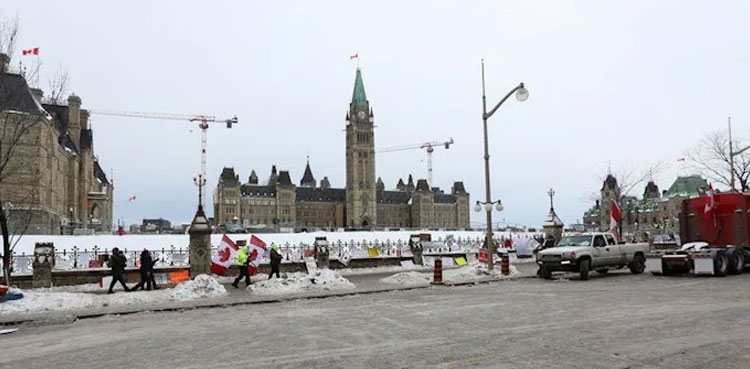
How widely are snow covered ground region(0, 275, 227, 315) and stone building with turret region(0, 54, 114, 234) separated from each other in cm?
1742

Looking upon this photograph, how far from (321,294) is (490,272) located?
8851mm

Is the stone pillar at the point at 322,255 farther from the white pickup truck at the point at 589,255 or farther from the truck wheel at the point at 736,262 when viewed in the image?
the truck wheel at the point at 736,262

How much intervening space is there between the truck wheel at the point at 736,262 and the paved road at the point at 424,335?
661 cm

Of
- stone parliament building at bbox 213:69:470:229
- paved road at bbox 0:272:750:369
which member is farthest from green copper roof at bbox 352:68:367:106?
paved road at bbox 0:272:750:369

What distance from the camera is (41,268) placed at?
839 inches

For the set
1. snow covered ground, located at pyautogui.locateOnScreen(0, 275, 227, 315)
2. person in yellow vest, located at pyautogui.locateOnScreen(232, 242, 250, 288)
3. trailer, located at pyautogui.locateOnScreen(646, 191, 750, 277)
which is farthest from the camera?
trailer, located at pyautogui.locateOnScreen(646, 191, 750, 277)

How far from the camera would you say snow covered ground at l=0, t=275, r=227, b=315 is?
15.3m

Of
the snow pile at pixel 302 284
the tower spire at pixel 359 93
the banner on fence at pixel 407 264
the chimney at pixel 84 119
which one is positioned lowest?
the banner on fence at pixel 407 264

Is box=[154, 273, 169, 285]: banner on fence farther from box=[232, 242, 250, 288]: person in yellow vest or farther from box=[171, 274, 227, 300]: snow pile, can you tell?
box=[171, 274, 227, 300]: snow pile

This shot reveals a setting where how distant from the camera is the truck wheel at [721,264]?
21591 mm

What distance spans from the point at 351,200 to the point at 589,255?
15044 cm

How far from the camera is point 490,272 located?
23906 mm

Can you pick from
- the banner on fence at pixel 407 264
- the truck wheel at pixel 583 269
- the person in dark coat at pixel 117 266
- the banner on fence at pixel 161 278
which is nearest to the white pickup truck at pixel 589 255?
the truck wheel at pixel 583 269

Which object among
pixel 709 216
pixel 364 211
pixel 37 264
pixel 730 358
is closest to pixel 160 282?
pixel 37 264
